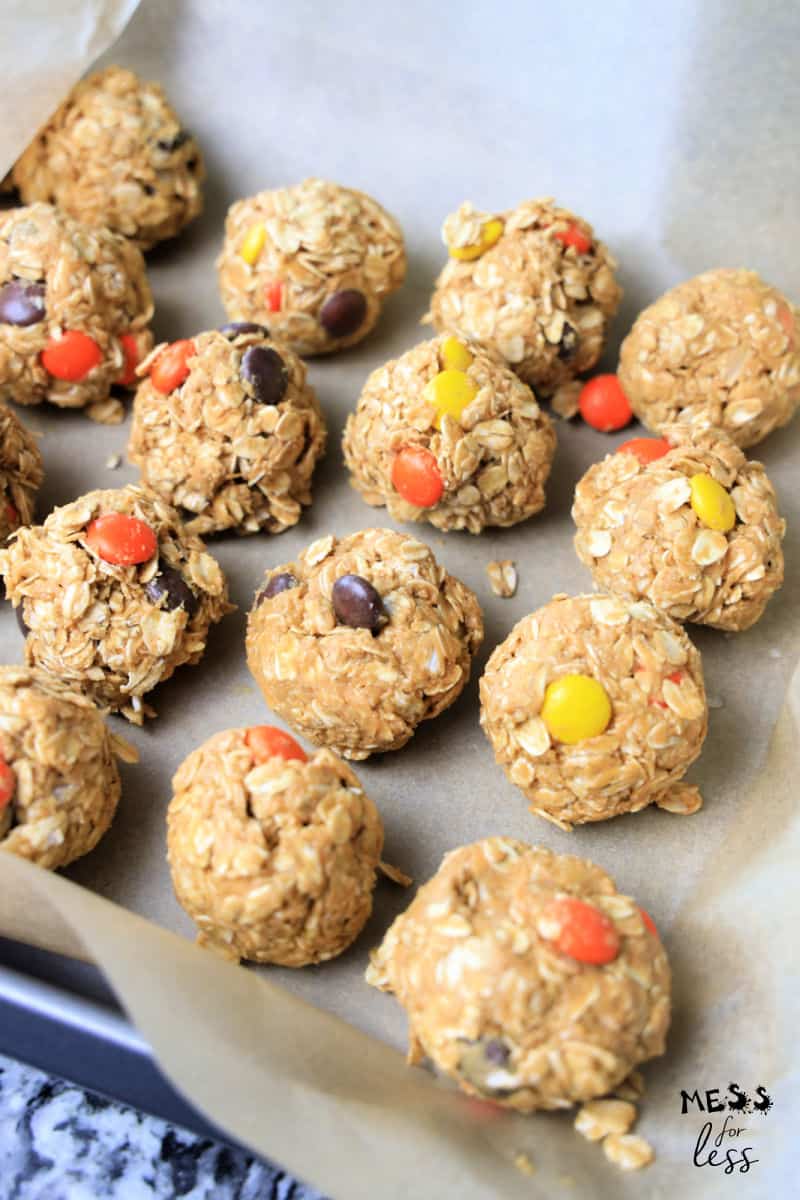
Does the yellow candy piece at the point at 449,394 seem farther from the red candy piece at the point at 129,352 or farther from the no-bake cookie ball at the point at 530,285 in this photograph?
the red candy piece at the point at 129,352

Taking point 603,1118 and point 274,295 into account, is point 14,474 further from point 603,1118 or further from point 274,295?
point 603,1118

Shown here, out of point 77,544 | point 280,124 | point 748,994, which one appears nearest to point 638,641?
point 748,994

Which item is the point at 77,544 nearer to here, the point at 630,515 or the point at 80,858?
the point at 80,858

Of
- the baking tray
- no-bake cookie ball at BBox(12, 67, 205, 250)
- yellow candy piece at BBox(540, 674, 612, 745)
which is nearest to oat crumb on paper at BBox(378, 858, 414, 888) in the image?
yellow candy piece at BBox(540, 674, 612, 745)

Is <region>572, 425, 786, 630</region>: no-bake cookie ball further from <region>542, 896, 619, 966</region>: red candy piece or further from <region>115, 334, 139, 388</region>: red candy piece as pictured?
<region>115, 334, 139, 388</region>: red candy piece

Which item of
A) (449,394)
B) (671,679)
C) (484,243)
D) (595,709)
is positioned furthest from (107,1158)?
(484,243)

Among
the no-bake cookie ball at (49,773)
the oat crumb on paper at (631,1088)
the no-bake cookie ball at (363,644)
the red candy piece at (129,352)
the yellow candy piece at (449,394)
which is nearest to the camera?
the oat crumb on paper at (631,1088)

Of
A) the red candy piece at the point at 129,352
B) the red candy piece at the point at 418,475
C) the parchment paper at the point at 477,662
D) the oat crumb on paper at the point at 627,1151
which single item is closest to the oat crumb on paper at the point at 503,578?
the parchment paper at the point at 477,662
